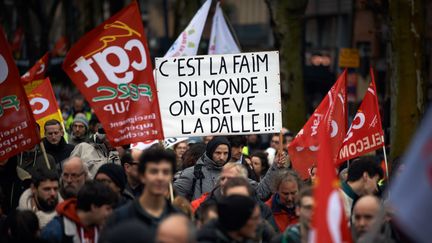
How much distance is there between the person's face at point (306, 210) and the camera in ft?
24.7

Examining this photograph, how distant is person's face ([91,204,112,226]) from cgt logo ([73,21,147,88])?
2256 millimetres

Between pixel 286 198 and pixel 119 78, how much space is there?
67.6 inches

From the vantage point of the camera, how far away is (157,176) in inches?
282

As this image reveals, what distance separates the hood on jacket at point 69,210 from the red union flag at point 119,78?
1.83 m

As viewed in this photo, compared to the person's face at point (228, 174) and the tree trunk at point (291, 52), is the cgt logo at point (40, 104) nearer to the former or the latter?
the person's face at point (228, 174)

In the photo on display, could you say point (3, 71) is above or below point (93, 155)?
above

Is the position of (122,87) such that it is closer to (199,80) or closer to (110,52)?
(110,52)

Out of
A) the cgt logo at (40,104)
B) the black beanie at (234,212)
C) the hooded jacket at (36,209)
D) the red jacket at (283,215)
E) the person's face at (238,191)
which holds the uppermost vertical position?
the black beanie at (234,212)

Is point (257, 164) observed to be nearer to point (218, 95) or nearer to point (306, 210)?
point (218, 95)

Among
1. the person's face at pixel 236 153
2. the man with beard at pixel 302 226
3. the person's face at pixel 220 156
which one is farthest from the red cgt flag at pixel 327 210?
the person's face at pixel 236 153

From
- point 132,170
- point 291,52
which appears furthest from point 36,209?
point 291,52

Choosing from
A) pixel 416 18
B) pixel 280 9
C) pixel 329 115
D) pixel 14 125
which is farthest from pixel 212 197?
pixel 280 9

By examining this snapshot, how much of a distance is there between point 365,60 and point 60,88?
33.8 ft

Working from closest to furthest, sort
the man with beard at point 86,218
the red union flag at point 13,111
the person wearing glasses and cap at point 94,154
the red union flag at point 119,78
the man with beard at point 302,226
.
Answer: the man with beard at point 302,226 → the man with beard at point 86,218 → the red union flag at point 119,78 → the red union flag at point 13,111 → the person wearing glasses and cap at point 94,154
